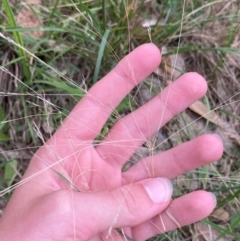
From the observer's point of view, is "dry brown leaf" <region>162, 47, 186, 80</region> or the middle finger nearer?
the middle finger

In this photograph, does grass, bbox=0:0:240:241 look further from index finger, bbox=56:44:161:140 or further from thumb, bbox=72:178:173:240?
thumb, bbox=72:178:173:240

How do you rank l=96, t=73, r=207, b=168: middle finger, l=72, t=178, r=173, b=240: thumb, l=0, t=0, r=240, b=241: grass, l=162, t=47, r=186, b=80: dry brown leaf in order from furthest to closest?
l=162, t=47, r=186, b=80: dry brown leaf, l=0, t=0, r=240, b=241: grass, l=96, t=73, r=207, b=168: middle finger, l=72, t=178, r=173, b=240: thumb

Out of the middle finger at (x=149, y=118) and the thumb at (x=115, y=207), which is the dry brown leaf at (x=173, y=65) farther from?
the thumb at (x=115, y=207)

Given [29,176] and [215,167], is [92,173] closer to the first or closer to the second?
[29,176]

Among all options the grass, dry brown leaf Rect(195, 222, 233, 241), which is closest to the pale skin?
the grass

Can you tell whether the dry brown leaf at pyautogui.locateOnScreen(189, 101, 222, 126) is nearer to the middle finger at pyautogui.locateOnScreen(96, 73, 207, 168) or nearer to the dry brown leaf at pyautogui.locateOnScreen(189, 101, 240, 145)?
the dry brown leaf at pyautogui.locateOnScreen(189, 101, 240, 145)

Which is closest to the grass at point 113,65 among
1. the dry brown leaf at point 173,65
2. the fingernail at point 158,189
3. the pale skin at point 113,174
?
the dry brown leaf at point 173,65

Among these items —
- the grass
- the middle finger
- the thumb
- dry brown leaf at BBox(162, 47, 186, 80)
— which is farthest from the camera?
dry brown leaf at BBox(162, 47, 186, 80)

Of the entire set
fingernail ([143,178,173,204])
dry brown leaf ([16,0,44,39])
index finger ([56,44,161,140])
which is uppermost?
dry brown leaf ([16,0,44,39])

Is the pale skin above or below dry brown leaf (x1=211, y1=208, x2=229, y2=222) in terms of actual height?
above
